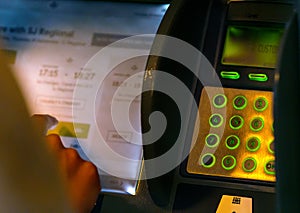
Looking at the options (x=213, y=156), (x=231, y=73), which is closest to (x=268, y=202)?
(x=213, y=156)

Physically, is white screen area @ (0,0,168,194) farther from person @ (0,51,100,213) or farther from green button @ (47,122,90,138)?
person @ (0,51,100,213)

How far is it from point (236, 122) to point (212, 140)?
0.04m

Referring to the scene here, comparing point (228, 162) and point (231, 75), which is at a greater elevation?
point (231, 75)

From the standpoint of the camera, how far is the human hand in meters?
0.72

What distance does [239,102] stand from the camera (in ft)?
2.62

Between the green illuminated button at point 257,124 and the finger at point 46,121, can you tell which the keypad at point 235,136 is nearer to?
the green illuminated button at point 257,124

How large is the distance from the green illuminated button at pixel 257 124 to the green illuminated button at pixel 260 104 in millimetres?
15

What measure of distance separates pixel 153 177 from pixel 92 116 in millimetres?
204

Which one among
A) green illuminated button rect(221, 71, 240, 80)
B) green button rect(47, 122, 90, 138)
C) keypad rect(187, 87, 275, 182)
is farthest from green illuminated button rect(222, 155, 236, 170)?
green button rect(47, 122, 90, 138)

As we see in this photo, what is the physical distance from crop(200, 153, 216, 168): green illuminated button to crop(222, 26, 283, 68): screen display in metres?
0.15

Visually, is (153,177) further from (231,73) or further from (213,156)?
(231,73)

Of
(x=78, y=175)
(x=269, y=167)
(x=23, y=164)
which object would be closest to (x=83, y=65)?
(x=78, y=175)

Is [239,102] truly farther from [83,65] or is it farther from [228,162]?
[83,65]

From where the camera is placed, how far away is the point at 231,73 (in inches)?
32.4
